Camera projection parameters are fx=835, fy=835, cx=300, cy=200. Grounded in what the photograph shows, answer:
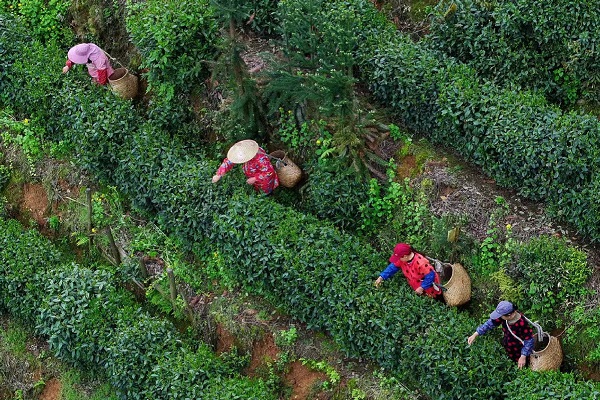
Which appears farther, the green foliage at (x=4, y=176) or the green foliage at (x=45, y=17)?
the green foliage at (x=45, y=17)

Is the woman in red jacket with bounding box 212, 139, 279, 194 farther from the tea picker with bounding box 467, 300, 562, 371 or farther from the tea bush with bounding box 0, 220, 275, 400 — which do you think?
the tea picker with bounding box 467, 300, 562, 371

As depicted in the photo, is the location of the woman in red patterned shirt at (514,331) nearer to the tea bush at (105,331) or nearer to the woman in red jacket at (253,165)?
the tea bush at (105,331)

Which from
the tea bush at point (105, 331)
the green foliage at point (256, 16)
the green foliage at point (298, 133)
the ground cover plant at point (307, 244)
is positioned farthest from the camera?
the green foliage at point (256, 16)

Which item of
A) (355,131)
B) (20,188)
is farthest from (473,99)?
(20,188)

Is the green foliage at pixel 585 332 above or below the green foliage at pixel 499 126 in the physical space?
below

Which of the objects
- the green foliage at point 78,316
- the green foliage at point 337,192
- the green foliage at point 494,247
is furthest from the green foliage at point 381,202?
the green foliage at point 78,316

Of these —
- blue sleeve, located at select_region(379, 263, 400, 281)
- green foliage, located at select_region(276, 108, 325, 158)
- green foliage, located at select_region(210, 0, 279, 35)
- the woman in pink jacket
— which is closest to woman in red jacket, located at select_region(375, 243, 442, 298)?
blue sleeve, located at select_region(379, 263, 400, 281)

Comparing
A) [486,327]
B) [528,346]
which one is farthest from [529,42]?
[528,346]
